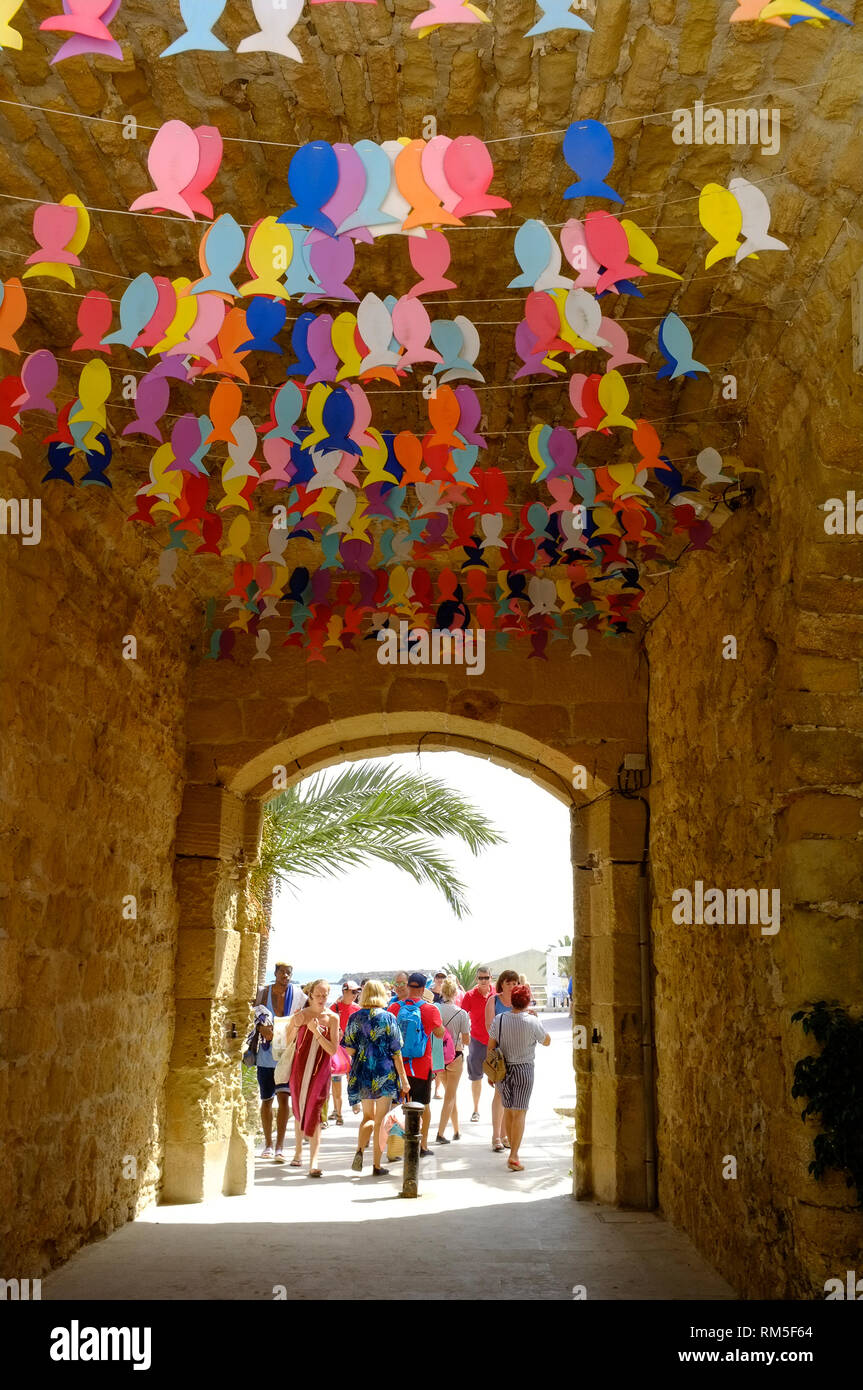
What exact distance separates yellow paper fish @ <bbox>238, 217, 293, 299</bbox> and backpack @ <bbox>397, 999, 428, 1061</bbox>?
5520 millimetres

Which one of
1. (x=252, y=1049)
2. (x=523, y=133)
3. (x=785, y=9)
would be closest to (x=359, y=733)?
(x=252, y=1049)

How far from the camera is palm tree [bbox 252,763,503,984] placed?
9758 millimetres

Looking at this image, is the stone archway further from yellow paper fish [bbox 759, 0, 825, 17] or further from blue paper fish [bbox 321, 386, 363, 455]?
yellow paper fish [bbox 759, 0, 825, 17]

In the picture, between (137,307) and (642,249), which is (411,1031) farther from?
(642,249)

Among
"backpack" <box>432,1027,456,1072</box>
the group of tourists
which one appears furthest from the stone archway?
"backpack" <box>432,1027,456,1072</box>

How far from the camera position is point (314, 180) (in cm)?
257

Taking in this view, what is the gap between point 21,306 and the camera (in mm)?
2867

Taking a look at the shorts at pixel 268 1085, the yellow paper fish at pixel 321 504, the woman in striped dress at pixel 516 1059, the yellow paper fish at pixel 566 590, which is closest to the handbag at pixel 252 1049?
the shorts at pixel 268 1085

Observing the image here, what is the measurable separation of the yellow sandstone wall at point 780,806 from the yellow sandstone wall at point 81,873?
2.52 meters

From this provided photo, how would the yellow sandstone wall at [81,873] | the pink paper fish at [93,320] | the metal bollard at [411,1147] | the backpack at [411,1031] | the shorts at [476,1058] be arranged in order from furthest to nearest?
the shorts at [476,1058], the backpack at [411,1031], the metal bollard at [411,1147], the yellow sandstone wall at [81,873], the pink paper fish at [93,320]

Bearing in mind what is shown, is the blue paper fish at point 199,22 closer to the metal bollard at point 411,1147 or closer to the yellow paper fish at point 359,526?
the yellow paper fish at point 359,526

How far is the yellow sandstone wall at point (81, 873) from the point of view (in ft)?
13.2

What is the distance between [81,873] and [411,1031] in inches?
128
